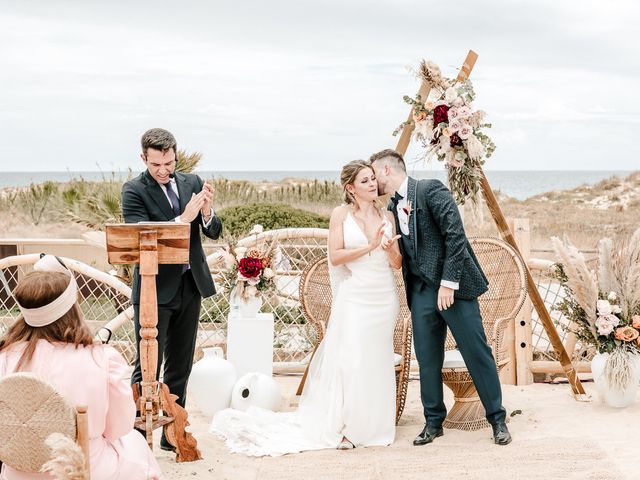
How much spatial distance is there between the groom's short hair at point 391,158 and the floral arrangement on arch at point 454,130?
0.44 meters

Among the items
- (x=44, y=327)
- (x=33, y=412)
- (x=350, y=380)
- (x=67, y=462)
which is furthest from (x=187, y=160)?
(x=67, y=462)

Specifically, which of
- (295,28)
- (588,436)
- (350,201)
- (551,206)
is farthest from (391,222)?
(551,206)

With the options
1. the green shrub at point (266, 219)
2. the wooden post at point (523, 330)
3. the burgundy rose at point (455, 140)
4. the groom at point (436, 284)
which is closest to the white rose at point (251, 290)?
the groom at point (436, 284)

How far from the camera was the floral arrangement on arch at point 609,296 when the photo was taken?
5.95 meters

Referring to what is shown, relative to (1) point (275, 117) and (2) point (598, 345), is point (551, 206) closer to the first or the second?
(1) point (275, 117)

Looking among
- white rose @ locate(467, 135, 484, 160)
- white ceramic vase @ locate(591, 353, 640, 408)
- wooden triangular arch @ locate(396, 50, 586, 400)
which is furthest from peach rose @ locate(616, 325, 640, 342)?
white rose @ locate(467, 135, 484, 160)

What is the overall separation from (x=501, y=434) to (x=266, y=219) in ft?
25.3

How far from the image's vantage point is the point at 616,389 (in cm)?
591

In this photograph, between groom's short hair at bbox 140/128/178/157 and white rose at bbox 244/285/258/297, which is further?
white rose at bbox 244/285/258/297

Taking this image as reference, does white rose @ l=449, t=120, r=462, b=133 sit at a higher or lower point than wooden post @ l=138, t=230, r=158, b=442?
higher

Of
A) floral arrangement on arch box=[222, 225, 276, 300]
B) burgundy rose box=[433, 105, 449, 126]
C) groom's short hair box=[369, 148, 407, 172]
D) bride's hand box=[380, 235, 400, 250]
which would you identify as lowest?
floral arrangement on arch box=[222, 225, 276, 300]

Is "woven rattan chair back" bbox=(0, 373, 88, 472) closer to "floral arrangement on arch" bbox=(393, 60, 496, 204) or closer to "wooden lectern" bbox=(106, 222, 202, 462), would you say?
"wooden lectern" bbox=(106, 222, 202, 462)

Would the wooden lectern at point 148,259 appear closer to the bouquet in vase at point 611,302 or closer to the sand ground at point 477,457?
the sand ground at point 477,457

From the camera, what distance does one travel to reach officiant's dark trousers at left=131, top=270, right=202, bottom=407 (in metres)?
5.07
